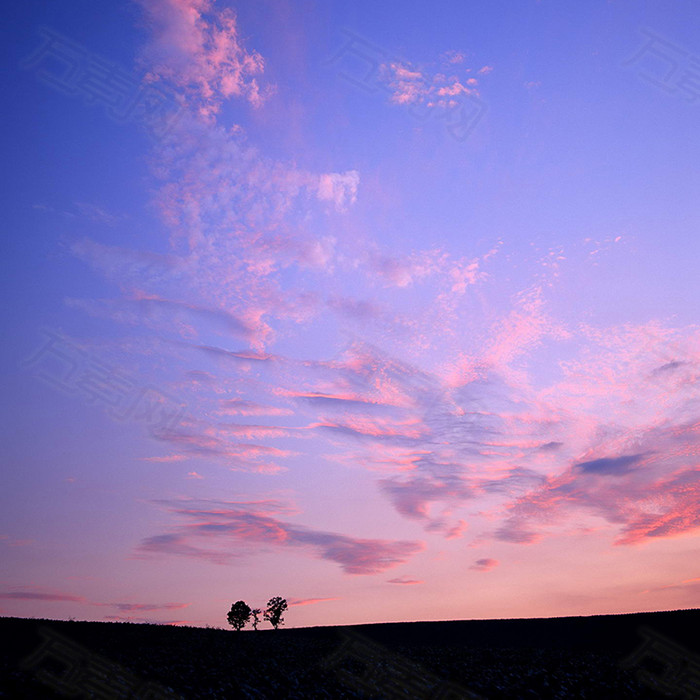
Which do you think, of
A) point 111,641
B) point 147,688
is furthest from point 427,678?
point 111,641

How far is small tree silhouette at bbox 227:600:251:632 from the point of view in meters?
97.0

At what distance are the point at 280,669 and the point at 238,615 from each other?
7904 cm

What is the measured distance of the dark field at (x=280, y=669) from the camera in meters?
20.8

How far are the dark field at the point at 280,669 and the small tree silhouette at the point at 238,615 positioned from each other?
56.0 m

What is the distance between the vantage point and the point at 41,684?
1870 cm

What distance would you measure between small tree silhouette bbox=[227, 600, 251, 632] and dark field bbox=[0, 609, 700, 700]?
5597 cm

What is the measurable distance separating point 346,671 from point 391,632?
4857 cm
